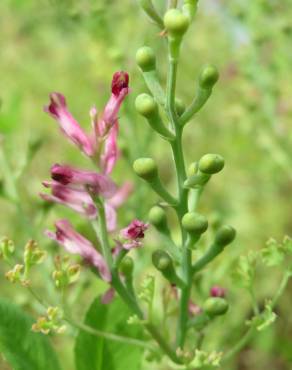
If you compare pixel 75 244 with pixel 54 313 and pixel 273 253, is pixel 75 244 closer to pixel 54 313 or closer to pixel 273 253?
pixel 54 313

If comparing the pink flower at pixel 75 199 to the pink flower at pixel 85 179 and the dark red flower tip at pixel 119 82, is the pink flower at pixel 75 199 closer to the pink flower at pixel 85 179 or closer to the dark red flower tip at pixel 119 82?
the pink flower at pixel 85 179

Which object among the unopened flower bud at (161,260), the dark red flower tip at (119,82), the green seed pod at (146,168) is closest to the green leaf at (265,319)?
the unopened flower bud at (161,260)

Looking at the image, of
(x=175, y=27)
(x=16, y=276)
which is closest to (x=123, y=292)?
(x=16, y=276)

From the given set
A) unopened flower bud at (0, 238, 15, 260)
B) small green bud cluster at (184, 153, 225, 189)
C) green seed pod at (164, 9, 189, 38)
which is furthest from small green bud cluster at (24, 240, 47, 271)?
green seed pod at (164, 9, 189, 38)

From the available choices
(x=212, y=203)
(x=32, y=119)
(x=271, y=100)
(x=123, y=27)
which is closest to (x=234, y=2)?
(x=271, y=100)

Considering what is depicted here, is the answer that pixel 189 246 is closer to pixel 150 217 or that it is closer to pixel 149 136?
pixel 150 217

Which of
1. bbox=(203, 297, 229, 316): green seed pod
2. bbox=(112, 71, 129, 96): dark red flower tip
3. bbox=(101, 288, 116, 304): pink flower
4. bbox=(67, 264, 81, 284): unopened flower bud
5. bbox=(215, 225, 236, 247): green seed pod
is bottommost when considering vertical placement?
bbox=(203, 297, 229, 316): green seed pod

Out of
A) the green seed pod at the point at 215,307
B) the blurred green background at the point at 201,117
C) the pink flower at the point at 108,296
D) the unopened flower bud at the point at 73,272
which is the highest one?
the unopened flower bud at the point at 73,272

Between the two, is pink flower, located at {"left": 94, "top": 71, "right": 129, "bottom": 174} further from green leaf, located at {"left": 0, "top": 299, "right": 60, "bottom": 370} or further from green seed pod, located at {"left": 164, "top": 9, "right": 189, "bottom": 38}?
green leaf, located at {"left": 0, "top": 299, "right": 60, "bottom": 370}
